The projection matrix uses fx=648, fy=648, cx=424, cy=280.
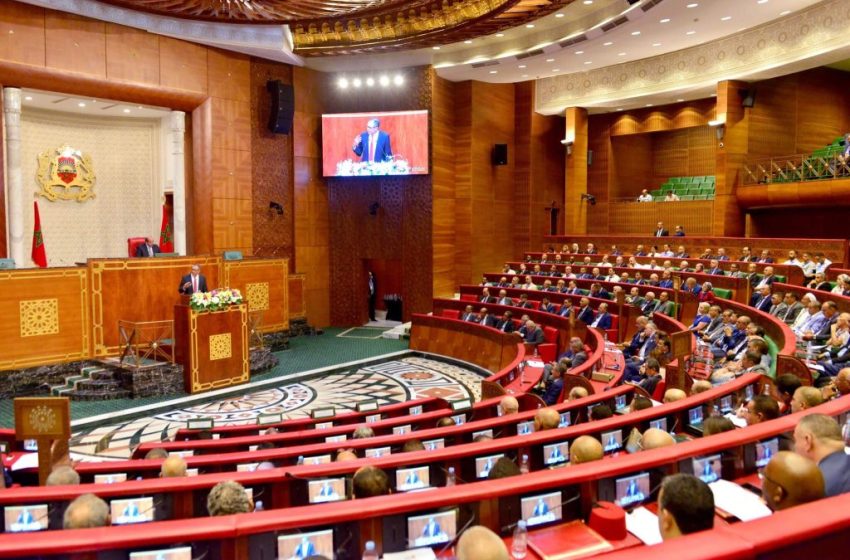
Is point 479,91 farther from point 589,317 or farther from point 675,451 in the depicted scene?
point 675,451

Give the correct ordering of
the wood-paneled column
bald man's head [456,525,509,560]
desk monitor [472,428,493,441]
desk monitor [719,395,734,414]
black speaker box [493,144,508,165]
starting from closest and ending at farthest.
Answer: bald man's head [456,525,509,560]
desk monitor [472,428,493,441]
desk monitor [719,395,734,414]
black speaker box [493,144,508,165]
the wood-paneled column

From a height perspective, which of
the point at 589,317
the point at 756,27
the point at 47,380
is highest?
the point at 756,27

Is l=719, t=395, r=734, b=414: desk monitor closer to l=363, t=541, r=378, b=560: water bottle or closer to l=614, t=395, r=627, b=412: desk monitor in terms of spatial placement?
l=614, t=395, r=627, b=412: desk monitor

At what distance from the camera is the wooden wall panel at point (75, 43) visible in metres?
10.1

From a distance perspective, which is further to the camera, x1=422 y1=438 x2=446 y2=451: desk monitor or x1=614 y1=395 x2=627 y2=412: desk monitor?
x1=614 y1=395 x2=627 y2=412: desk monitor

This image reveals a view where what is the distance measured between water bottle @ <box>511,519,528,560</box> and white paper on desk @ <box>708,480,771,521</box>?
2.61 ft

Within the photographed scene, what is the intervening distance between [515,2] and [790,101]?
341 inches

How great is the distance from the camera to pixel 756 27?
12961 mm

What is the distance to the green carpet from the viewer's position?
8055 millimetres

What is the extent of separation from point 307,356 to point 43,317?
4085 mm

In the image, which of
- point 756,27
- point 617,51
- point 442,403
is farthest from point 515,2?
point 442,403

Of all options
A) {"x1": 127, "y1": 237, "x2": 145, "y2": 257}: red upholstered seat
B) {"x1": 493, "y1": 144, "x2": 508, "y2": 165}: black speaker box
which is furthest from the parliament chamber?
{"x1": 127, "y1": 237, "x2": 145, "y2": 257}: red upholstered seat

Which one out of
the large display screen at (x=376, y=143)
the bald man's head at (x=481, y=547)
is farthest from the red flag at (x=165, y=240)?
the bald man's head at (x=481, y=547)

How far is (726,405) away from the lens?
13.2ft
